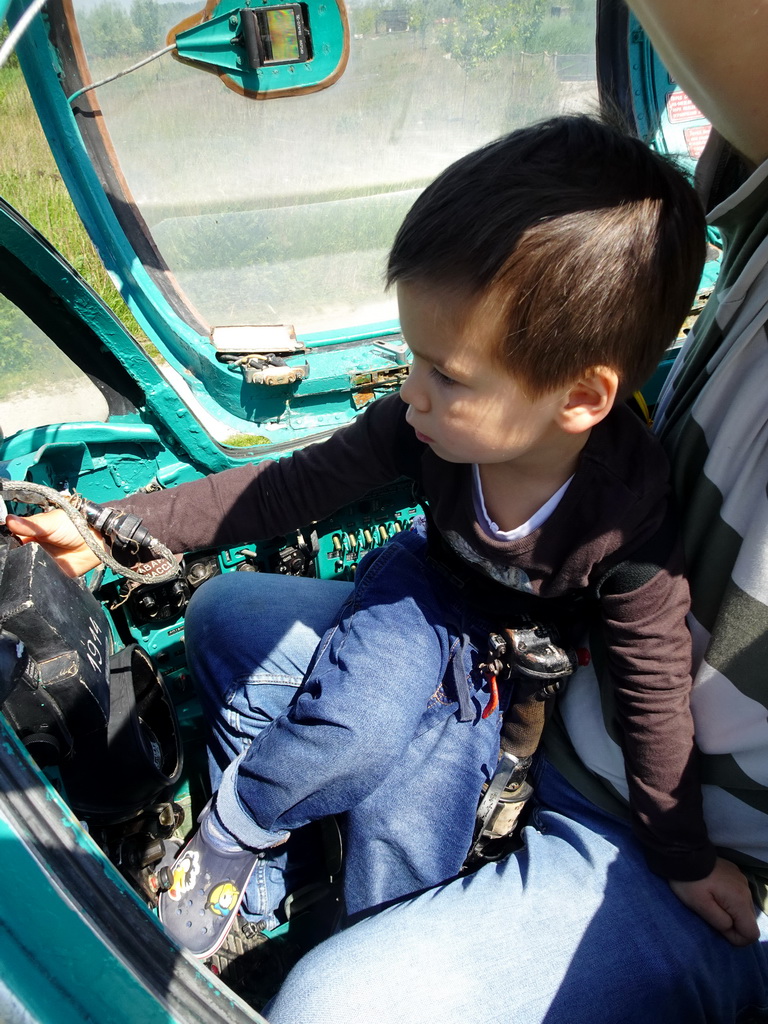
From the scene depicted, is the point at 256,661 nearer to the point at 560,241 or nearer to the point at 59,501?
the point at 59,501

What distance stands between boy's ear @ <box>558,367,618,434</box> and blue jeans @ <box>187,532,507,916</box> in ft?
1.21

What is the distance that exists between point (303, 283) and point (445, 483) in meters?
1.12

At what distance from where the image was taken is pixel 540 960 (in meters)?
0.85

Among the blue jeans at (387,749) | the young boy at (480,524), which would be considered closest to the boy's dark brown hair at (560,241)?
the young boy at (480,524)

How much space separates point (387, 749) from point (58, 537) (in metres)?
0.58

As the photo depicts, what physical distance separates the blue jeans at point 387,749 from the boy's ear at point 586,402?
0.37 m

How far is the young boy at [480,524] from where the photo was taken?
0.78 meters

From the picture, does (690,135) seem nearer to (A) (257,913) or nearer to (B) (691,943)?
(B) (691,943)

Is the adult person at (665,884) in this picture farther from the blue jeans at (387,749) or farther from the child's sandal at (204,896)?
the child's sandal at (204,896)

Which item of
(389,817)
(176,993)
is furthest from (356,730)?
(176,993)

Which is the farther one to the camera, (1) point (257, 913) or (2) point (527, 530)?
(1) point (257, 913)

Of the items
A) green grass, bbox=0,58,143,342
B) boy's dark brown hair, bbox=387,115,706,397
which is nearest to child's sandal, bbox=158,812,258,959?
boy's dark brown hair, bbox=387,115,706,397

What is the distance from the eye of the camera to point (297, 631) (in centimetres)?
126

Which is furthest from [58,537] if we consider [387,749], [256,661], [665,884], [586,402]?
[665,884]
